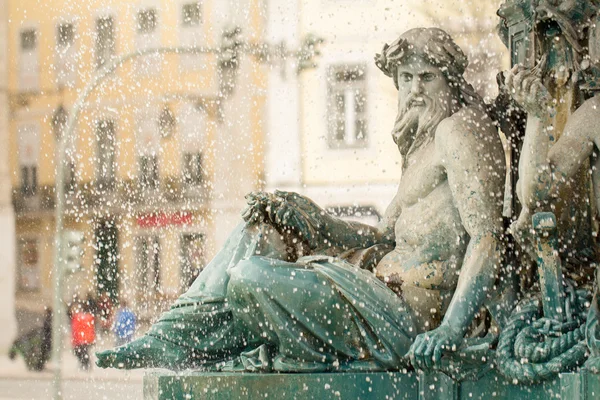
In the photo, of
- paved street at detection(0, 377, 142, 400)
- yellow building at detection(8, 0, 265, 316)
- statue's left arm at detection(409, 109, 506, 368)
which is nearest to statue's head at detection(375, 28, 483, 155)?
statue's left arm at detection(409, 109, 506, 368)

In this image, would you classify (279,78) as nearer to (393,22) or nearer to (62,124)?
(393,22)

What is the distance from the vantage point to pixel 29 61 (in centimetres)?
3944

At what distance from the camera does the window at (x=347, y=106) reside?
19.5 metres

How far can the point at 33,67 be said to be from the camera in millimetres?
39312

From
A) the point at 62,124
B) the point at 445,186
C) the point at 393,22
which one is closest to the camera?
the point at 445,186

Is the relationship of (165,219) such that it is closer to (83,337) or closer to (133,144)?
(133,144)

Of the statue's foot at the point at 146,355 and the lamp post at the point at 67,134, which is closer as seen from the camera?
the statue's foot at the point at 146,355

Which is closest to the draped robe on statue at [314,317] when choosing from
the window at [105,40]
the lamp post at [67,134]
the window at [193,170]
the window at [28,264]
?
the lamp post at [67,134]

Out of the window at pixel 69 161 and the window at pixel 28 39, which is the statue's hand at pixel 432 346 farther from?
the window at pixel 28 39

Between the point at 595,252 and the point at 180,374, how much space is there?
1.86 meters

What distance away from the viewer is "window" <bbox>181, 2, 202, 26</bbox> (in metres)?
30.5

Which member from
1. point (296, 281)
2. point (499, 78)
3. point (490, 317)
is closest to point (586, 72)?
point (499, 78)

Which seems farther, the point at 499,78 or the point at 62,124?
the point at 62,124

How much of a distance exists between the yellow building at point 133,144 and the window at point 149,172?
0.03 metres
